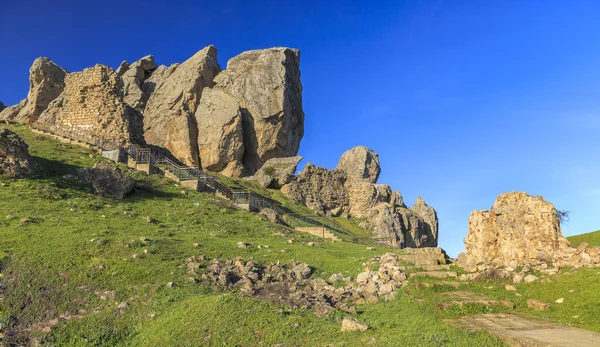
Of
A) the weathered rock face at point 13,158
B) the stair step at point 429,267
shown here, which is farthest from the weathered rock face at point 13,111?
the stair step at point 429,267

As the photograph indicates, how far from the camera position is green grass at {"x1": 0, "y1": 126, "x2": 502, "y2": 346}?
34.9 feet

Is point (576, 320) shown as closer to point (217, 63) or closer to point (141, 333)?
point (141, 333)

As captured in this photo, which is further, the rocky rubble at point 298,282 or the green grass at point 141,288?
the rocky rubble at point 298,282

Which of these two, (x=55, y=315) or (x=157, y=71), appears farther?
(x=157, y=71)

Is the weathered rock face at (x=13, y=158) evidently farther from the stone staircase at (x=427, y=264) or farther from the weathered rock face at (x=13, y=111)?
the weathered rock face at (x=13, y=111)

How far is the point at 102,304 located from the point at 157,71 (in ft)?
244

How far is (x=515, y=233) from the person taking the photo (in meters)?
16.9

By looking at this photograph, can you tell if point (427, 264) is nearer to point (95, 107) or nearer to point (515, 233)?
point (515, 233)

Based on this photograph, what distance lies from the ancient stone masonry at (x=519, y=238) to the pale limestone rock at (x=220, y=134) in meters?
43.4

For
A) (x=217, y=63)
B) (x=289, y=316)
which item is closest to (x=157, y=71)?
(x=217, y=63)

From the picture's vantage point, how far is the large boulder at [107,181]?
25.3 meters

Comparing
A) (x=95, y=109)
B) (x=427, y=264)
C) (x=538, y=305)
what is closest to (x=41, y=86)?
(x=95, y=109)

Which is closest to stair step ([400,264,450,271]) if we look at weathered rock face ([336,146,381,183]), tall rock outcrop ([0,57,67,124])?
weathered rock face ([336,146,381,183])

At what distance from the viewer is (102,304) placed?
40.9 ft
